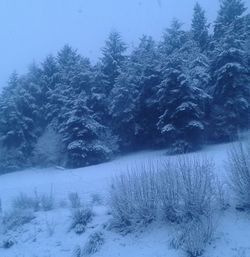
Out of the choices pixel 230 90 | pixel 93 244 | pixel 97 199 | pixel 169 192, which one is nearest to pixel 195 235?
pixel 169 192

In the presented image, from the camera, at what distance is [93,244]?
12500 millimetres

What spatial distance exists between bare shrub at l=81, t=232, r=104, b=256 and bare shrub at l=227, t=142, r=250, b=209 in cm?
494

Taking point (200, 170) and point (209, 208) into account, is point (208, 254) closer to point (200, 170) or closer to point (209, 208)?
point (209, 208)

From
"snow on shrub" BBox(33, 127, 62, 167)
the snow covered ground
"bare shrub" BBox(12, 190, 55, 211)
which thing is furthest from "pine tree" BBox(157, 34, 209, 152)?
"bare shrub" BBox(12, 190, 55, 211)

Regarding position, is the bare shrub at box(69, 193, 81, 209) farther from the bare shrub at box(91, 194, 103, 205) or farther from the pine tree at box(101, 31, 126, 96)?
the pine tree at box(101, 31, 126, 96)

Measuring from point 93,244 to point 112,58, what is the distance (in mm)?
25365

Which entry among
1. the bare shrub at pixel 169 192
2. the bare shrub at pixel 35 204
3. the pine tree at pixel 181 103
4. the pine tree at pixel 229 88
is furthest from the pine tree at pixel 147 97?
the bare shrub at pixel 169 192

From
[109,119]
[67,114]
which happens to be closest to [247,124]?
[109,119]

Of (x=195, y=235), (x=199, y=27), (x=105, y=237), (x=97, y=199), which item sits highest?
(x=199, y=27)

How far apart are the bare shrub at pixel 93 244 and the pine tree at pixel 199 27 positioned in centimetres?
2892

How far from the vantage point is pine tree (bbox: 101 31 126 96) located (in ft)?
114

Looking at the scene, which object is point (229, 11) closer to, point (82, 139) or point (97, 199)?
point (82, 139)

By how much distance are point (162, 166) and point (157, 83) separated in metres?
15.9

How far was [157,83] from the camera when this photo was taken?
1118 inches
